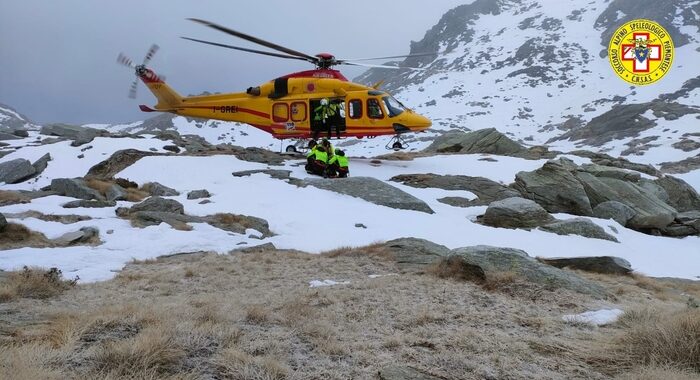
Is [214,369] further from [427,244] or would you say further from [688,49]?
[688,49]

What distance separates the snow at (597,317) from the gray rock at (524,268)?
1.19m

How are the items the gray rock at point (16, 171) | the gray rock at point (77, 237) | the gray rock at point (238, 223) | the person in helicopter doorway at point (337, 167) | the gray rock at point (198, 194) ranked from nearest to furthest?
1. the gray rock at point (77, 237)
2. the gray rock at point (238, 223)
3. the gray rock at point (198, 194)
4. the person in helicopter doorway at point (337, 167)
5. the gray rock at point (16, 171)

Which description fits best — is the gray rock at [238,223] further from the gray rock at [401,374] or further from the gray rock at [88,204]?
the gray rock at [401,374]

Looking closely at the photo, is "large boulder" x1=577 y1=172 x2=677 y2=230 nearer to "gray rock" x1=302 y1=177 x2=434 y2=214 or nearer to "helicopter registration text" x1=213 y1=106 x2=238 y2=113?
"gray rock" x1=302 y1=177 x2=434 y2=214

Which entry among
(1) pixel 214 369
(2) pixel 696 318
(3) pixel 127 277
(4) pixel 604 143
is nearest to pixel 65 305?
(3) pixel 127 277

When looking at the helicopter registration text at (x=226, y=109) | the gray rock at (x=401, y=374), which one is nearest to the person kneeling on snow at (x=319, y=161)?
the helicopter registration text at (x=226, y=109)

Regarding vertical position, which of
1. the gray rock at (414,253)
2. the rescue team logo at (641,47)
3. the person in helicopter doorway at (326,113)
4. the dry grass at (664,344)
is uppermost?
the rescue team logo at (641,47)

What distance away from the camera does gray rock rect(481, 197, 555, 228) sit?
14039 mm

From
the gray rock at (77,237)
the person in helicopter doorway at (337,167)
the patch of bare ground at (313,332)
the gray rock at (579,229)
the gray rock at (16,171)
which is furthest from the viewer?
the gray rock at (16,171)

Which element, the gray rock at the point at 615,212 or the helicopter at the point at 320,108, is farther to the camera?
the helicopter at the point at 320,108

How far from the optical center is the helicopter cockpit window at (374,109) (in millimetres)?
18938

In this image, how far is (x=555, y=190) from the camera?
1678 cm

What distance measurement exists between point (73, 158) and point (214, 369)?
2121 cm

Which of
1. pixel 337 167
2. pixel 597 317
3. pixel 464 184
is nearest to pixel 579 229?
pixel 464 184
